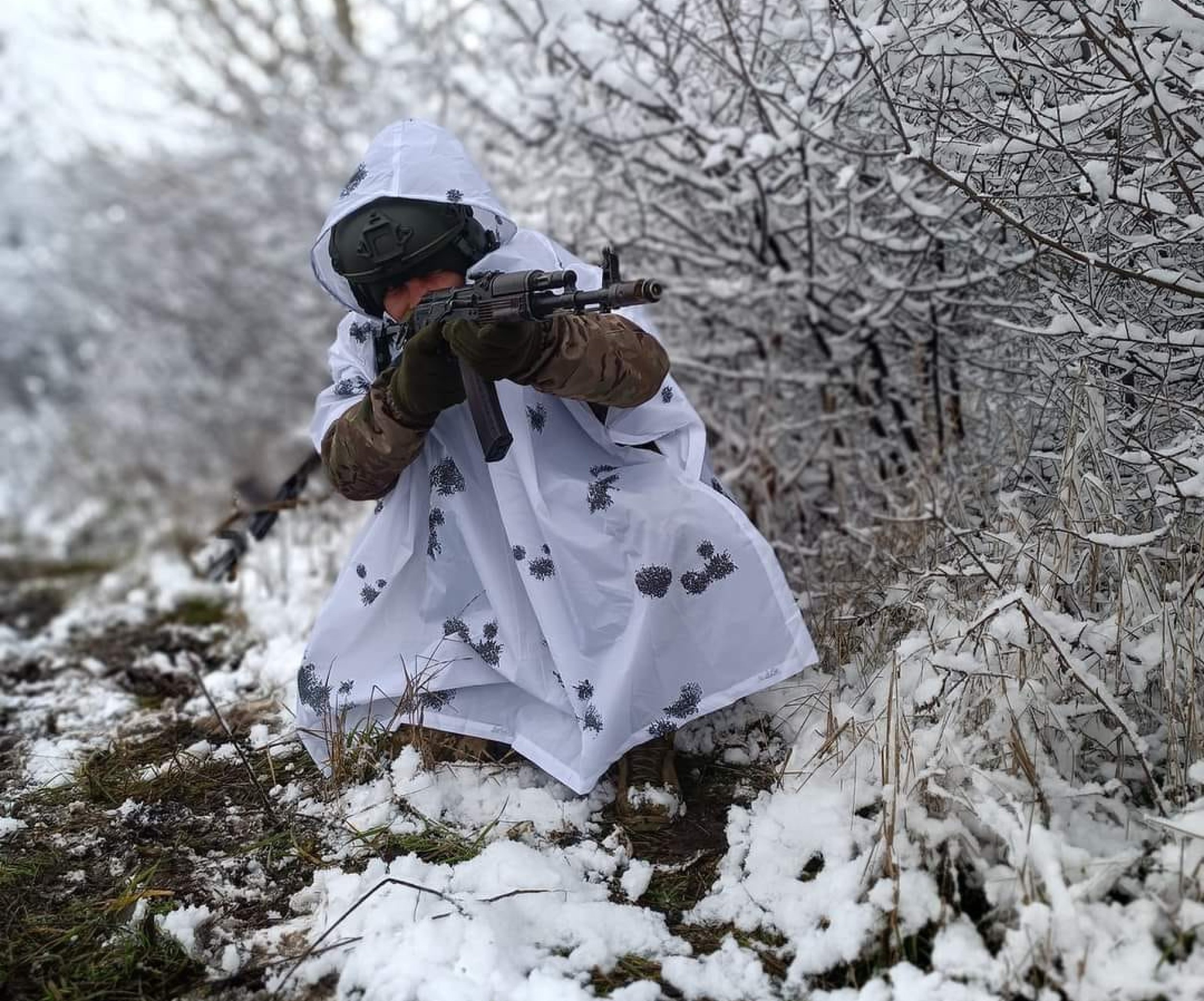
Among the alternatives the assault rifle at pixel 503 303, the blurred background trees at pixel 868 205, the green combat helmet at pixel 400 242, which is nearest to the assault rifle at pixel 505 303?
the assault rifle at pixel 503 303

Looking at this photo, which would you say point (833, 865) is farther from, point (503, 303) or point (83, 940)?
point (83, 940)

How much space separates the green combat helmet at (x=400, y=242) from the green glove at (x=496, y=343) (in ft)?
0.95

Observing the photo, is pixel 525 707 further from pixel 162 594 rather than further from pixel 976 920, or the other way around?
pixel 162 594

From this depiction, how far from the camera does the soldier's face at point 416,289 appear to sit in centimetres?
218

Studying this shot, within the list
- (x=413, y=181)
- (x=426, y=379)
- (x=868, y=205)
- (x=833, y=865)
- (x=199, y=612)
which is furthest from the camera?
(x=199, y=612)

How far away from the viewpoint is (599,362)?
208 centimetres

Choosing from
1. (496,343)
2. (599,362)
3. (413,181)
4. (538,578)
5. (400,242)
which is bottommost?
(538,578)

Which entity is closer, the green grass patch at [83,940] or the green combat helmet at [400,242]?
the green grass patch at [83,940]

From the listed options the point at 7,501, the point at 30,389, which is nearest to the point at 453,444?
the point at 7,501

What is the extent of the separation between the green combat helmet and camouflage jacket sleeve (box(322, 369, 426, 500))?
9.0 inches

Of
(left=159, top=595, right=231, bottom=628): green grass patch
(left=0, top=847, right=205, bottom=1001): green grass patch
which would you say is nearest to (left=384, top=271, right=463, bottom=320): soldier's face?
(left=0, top=847, right=205, bottom=1001): green grass patch

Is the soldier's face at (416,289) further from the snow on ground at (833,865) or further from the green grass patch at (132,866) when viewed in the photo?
the green grass patch at (132,866)

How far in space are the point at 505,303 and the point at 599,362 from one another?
0.27 m

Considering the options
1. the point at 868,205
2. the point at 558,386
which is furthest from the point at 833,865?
the point at 868,205
